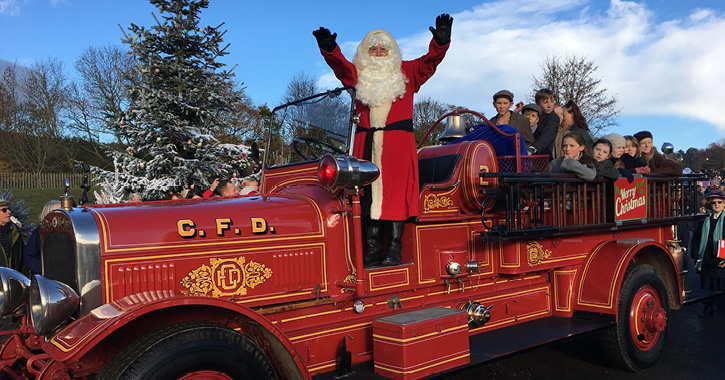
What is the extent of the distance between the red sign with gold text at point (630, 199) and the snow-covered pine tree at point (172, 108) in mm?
7239

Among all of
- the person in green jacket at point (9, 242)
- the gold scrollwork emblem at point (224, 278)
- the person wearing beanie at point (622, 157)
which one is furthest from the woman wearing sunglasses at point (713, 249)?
the person in green jacket at point (9, 242)

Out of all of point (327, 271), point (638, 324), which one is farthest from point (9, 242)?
point (638, 324)

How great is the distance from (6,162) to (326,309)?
2845 centimetres

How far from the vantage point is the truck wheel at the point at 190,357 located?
2451 millimetres

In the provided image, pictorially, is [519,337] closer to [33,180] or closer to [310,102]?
[310,102]

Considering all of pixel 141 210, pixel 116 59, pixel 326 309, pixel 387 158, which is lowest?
pixel 326 309

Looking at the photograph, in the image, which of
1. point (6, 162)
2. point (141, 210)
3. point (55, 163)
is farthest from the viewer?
point (55, 163)

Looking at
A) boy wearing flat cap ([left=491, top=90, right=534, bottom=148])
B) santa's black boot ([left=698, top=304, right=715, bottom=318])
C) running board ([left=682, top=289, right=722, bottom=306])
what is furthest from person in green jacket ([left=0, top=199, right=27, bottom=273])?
santa's black boot ([left=698, top=304, right=715, bottom=318])

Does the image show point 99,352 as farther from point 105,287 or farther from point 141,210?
point 141,210

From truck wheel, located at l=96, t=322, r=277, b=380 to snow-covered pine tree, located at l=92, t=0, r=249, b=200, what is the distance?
7899 millimetres

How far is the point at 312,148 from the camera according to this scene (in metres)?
4.22

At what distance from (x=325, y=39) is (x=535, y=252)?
259cm

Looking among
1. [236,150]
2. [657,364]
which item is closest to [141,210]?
[657,364]

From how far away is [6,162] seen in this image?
85.1 ft
